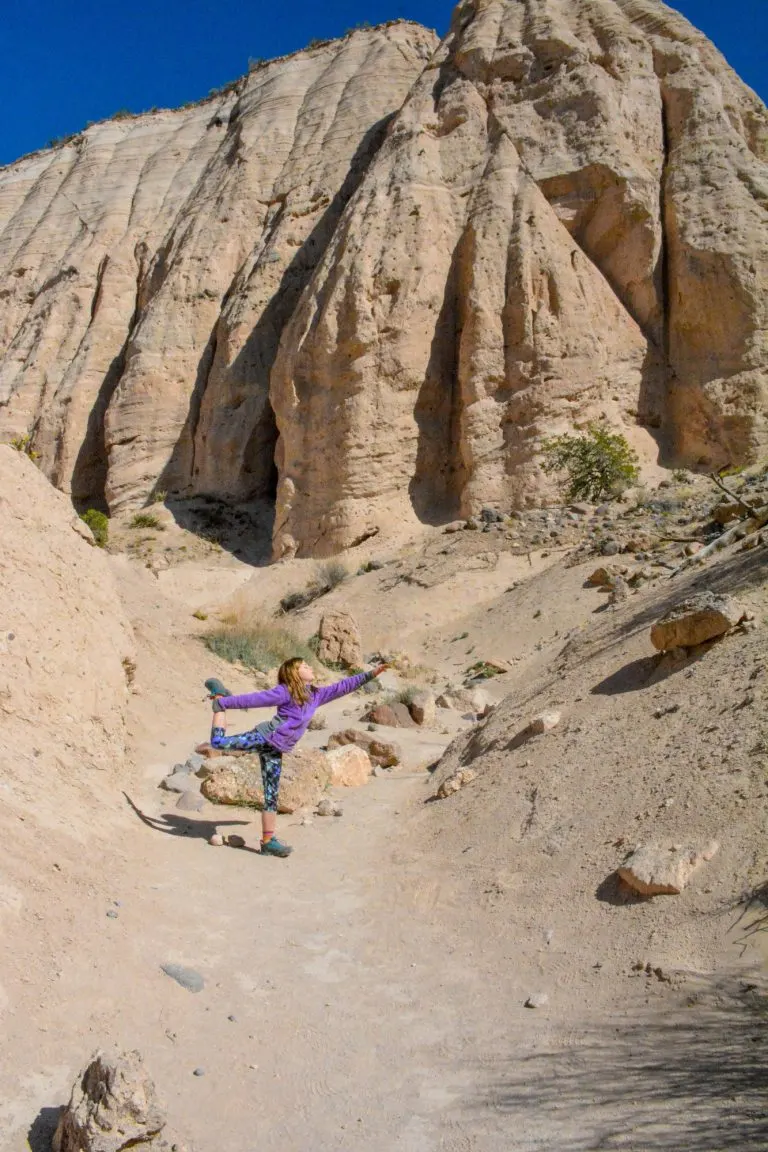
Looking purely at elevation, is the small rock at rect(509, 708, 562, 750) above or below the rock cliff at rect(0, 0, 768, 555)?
below

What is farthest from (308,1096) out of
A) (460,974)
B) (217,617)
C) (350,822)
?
(217,617)

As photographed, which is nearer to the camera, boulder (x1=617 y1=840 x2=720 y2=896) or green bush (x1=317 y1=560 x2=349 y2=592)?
boulder (x1=617 y1=840 x2=720 y2=896)

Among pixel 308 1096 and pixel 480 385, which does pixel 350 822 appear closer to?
pixel 308 1096

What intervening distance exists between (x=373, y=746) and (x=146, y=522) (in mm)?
16041

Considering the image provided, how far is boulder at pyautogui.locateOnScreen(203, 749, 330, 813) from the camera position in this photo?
5.78m

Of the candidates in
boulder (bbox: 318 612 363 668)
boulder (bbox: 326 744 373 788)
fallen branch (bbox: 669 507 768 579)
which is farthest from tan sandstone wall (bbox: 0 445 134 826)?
fallen branch (bbox: 669 507 768 579)

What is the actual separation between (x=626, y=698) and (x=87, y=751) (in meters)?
3.26

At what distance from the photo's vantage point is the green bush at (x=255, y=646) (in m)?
10.1

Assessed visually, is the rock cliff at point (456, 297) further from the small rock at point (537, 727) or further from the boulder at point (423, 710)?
the small rock at point (537, 727)

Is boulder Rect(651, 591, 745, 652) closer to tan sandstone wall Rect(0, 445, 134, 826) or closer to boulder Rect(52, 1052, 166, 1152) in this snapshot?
tan sandstone wall Rect(0, 445, 134, 826)

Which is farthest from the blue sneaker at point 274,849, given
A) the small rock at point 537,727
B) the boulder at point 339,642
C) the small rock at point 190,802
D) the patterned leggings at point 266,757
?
the boulder at point 339,642

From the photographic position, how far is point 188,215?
27203 mm

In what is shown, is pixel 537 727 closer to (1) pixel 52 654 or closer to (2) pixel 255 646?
(1) pixel 52 654

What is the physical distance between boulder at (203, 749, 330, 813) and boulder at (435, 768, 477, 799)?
965 millimetres
